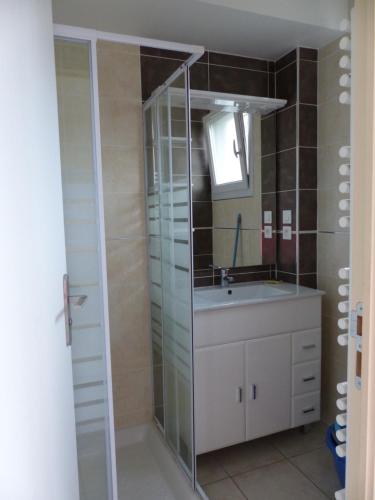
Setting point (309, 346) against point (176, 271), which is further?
point (309, 346)

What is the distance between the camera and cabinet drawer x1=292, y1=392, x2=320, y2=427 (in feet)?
7.12

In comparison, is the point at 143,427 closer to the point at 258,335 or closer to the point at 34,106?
the point at 258,335

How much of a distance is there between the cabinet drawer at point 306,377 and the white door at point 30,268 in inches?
59.8

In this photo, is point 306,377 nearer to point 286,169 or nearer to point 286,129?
point 286,169

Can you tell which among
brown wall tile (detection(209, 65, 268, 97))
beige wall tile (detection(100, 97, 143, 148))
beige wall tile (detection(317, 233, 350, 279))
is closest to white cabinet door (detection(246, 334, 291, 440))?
beige wall tile (detection(317, 233, 350, 279))

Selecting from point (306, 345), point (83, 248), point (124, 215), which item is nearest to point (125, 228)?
point (124, 215)

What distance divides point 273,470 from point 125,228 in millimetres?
1571

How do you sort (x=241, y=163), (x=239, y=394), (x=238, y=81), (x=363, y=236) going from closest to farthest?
(x=363, y=236)
(x=239, y=394)
(x=238, y=81)
(x=241, y=163)

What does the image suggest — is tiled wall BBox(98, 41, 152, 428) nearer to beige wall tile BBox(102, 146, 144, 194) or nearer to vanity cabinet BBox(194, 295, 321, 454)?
beige wall tile BBox(102, 146, 144, 194)

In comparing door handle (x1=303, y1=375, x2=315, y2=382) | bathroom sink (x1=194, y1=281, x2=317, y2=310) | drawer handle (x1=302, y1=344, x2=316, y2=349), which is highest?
bathroom sink (x1=194, y1=281, x2=317, y2=310)

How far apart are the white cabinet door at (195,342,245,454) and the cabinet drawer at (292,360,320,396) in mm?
371

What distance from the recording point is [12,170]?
2.24 feet

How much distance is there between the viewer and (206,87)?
7.52 ft

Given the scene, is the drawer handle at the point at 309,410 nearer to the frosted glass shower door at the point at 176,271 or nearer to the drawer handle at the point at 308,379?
the drawer handle at the point at 308,379
